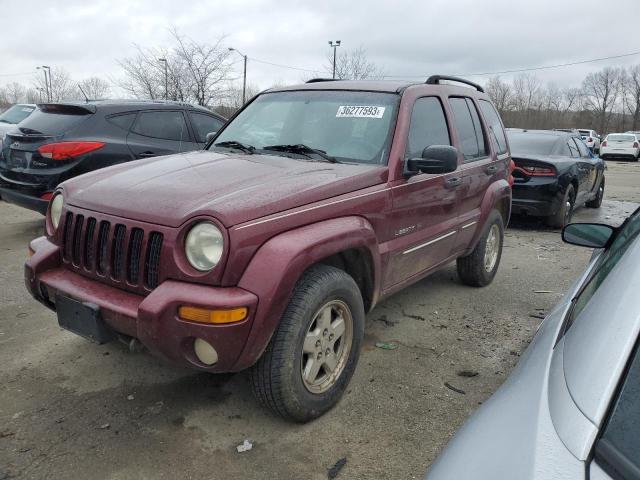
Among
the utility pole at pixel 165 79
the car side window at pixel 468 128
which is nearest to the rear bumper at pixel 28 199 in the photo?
the car side window at pixel 468 128

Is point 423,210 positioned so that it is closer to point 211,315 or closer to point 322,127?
point 322,127

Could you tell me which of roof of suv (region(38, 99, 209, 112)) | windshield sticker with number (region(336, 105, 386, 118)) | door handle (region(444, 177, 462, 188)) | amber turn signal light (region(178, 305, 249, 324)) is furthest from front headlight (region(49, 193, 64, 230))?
roof of suv (region(38, 99, 209, 112))

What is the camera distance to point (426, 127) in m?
3.77

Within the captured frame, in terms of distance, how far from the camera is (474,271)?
487cm

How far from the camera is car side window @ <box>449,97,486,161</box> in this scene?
168 inches

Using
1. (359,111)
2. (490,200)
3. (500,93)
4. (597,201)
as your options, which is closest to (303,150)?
(359,111)

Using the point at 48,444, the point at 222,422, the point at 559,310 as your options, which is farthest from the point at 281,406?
the point at 559,310

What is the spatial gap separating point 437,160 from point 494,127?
2.21 meters

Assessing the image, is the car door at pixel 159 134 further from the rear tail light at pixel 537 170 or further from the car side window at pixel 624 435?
the car side window at pixel 624 435

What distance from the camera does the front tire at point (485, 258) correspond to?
481 centimetres

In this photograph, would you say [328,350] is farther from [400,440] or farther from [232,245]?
[232,245]

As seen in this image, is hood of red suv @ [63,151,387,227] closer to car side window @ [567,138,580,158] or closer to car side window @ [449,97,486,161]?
car side window @ [449,97,486,161]

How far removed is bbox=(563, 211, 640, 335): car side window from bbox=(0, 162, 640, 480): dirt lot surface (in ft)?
3.97

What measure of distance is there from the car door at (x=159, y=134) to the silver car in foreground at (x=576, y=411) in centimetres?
587
